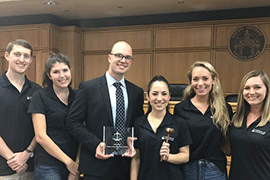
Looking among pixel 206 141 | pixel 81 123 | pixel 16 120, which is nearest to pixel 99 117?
pixel 81 123

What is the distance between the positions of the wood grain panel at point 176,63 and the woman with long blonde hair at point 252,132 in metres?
4.82

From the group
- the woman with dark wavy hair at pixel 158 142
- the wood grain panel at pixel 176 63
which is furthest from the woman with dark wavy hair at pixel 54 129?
the wood grain panel at pixel 176 63

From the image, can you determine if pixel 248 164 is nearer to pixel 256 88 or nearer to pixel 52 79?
pixel 256 88

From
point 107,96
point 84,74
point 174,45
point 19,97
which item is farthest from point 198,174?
point 84,74

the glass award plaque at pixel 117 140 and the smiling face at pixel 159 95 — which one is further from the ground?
the smiling face at pixel 159 95

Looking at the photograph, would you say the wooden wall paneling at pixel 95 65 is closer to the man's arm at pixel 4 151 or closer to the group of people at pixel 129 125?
the group of people at pixel 129 125

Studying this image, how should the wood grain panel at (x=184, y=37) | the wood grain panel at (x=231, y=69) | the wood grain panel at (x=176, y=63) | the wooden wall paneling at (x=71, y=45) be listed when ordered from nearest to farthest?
the wood grain panel at (x=231, y=69) < the wood grain panel at (x=184, y=37) < the wood grain panel at (x=176, y=63) < the wooden wall paneling at (x=71, y=45)

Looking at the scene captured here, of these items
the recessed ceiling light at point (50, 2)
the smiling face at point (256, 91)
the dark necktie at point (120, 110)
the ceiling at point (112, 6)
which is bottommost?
the dark necktie at point (120, 110)

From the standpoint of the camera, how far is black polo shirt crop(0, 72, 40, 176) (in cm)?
196

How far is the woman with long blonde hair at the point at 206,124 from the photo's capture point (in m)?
1.82

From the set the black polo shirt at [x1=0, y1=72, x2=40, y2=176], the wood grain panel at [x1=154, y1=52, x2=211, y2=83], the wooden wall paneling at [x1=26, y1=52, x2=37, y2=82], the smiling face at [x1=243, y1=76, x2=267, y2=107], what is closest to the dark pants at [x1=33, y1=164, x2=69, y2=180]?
the black polo shirt at [x1=0, y1=72, x2=40, y2=176]

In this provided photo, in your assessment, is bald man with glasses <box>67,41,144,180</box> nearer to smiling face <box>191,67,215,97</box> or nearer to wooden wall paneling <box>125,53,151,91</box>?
smiling face <box>191,67,215,97</box>

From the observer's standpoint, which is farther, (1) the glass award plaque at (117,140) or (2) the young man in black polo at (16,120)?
(2) the young man in black polo at (16,120)

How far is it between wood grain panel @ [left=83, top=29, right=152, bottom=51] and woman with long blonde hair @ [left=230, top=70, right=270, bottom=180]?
5.29 metres
